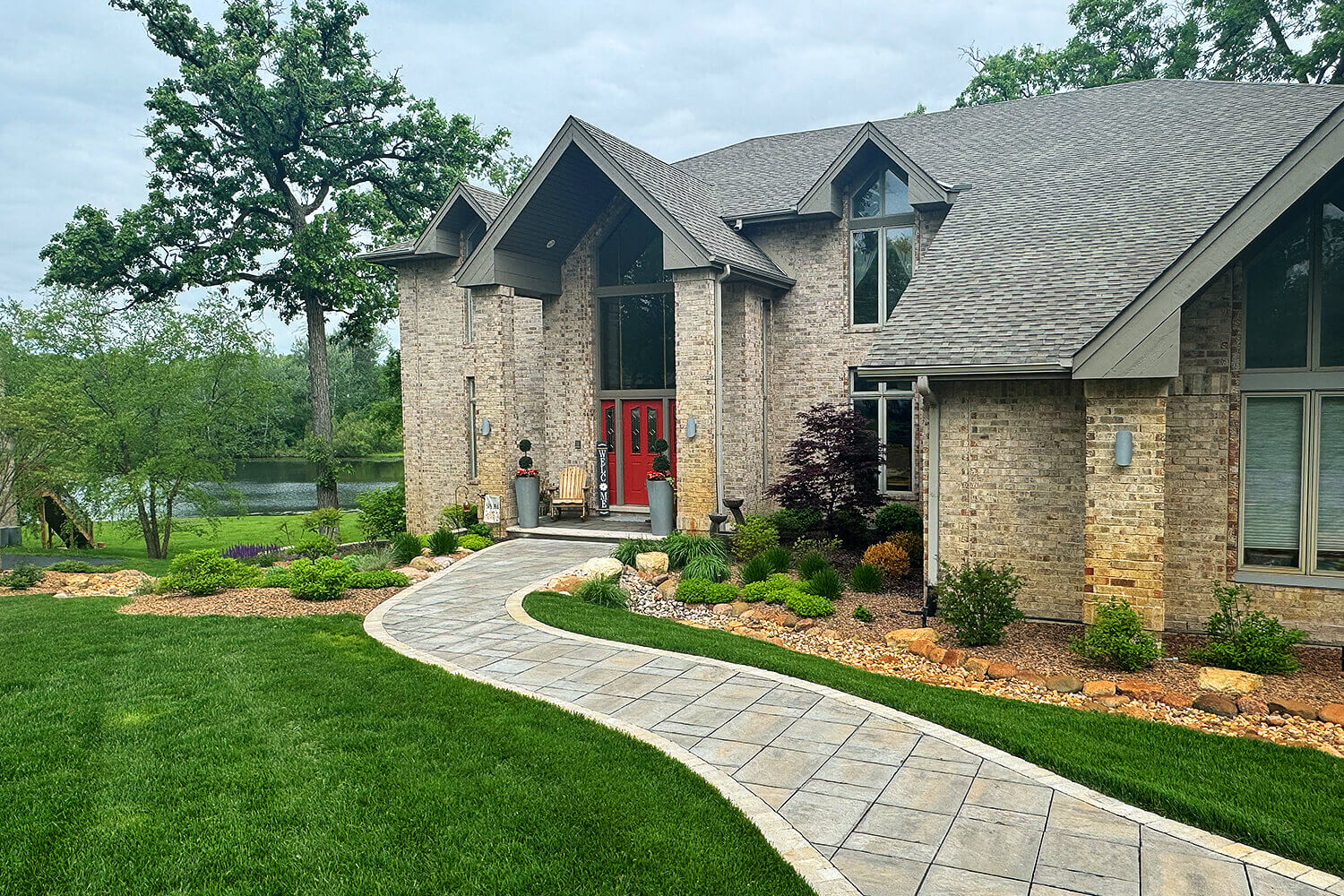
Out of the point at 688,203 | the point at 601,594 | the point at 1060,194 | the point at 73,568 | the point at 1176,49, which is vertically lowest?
the point at 73,568

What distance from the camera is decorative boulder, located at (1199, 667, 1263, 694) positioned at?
7.67 meters

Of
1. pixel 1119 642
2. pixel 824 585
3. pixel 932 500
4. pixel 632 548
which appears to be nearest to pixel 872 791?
pixel 1119 642

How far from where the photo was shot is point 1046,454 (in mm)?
10117

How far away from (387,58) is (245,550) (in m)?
18.2

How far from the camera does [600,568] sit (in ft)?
41.7

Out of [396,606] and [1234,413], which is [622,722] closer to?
[396,606]

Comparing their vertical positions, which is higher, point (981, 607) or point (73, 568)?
point (981, 607)

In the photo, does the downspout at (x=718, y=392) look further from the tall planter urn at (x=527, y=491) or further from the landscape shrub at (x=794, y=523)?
the tall planter urn at (x=527, y=491)

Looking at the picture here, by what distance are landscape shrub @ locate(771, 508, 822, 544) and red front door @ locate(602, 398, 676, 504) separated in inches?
152

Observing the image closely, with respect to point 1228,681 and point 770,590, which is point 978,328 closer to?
point 770,590

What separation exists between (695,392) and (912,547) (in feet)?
15.1

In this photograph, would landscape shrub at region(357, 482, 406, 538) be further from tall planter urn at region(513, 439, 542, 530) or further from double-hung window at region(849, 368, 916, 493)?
double-hung window at region(849, 368, 916, 493)

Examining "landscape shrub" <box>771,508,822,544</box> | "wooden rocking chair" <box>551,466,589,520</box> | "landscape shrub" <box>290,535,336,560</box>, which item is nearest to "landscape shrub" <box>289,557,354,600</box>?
"landscape shrub" <box>290,535,336,560</box>

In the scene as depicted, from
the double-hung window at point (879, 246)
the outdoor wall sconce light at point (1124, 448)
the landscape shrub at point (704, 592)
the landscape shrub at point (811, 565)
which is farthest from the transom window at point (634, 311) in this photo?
the outdoor wall sconce light at point (1124, 448)
